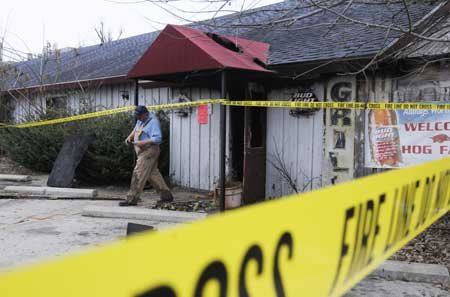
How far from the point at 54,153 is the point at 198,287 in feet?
35.2

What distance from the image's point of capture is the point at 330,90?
7738mm

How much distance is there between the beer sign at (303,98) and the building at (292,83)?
0.07ft

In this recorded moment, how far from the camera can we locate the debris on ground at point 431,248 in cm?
491

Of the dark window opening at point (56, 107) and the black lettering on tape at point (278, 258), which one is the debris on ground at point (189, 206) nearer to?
the dark window opening at point (56, 107)

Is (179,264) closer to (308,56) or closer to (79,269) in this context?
(79,269)

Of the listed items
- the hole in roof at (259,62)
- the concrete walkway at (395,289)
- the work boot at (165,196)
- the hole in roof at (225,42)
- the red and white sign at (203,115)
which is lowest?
the concrete walkway at (395,289)

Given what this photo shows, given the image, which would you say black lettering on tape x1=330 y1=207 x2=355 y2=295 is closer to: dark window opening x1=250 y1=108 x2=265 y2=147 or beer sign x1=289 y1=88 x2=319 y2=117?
beer sign x1=289 y1=88 x2=319 y2=117

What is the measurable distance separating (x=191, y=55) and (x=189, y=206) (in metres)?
2.60

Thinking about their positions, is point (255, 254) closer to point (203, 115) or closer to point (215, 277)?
point (215, 277)

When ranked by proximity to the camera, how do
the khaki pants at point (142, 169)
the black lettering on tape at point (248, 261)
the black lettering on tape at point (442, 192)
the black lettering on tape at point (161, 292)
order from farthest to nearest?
the khaki pants at point (142, 169), the black lettering on tape at point (442, 192), the black lettering on tape at point (248, 261), the black lettering on tape at point (161, 292)

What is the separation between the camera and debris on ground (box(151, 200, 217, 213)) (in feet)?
24.5

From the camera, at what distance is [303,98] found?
26.2 feet

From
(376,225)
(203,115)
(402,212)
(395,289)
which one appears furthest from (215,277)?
(203,115)

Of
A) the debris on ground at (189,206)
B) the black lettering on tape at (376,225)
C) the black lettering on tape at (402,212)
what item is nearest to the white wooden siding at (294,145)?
the debris on ground at (189,206)
